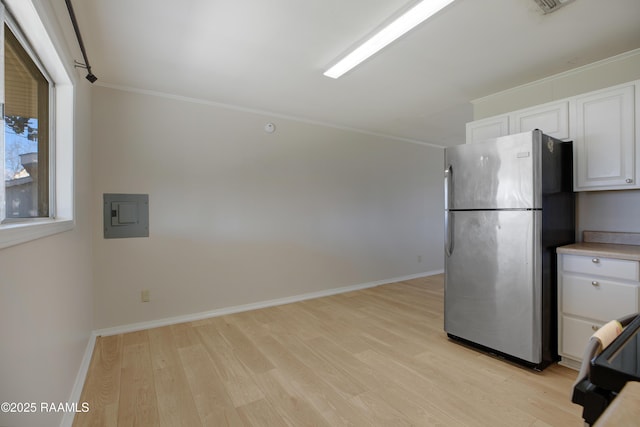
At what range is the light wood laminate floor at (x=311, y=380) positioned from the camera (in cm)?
165

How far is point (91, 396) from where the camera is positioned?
5.97ft

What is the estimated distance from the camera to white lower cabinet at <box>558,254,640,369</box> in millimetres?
1889

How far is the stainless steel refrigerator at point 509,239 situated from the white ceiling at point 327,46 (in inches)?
29.3

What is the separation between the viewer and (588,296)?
81.3 inches

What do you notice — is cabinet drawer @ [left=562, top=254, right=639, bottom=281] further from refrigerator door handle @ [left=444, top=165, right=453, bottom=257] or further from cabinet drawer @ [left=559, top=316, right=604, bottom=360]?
refrigerator door handle @ [left=444, top=165, right=453, bottom=257]

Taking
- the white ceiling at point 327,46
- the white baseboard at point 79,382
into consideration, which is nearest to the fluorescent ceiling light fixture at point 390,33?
the white ceiling at point 327,46

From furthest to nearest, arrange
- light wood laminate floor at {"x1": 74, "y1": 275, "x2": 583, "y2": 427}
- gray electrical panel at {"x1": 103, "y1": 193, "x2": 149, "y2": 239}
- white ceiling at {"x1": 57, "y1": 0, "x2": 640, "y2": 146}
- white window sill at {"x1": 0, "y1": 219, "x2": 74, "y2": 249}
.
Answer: gray electrical panel at {"x1": 103, "y1": 193, "x2": 149, "y2": 239}, white ceiling at {"x1": 57, "y1": 0, "x2": 640, "y2": 146}, light wood laminate floor at {"x1": 74, "y1": 275, "x2": 583, "y2": 427}, white window sill at {"x1": 0, "y1": 219, "x2": 74, "y2": 249}

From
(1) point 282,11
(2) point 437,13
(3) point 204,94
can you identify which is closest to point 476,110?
(2) point 437,13

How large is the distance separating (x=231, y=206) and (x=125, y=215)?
1064 millimetres

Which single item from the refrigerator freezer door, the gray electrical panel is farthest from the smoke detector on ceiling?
the gray electrical panel

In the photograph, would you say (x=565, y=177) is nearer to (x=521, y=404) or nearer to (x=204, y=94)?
(x=521, y=404)

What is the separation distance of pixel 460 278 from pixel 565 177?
1223 millimetres

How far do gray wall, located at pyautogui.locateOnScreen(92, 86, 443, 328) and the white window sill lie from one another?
5.00 ft

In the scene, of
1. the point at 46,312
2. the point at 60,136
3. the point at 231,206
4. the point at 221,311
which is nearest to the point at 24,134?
the point at 60,136
